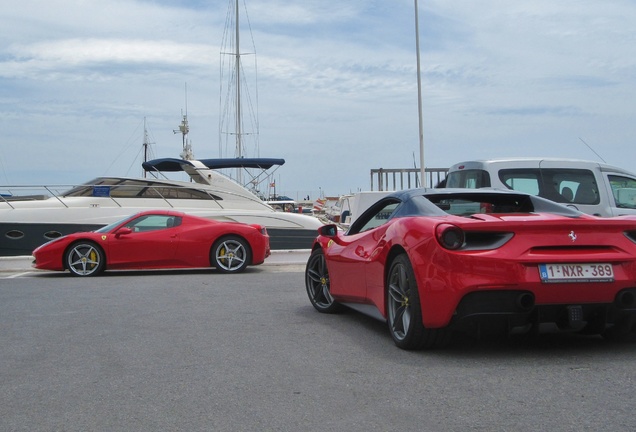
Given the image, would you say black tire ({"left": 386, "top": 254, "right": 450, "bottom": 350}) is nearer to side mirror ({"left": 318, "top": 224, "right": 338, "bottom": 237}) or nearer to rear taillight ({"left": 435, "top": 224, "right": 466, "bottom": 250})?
rear taillight ({"left": 435, "top": 224, "right": 466, "bottom": 250})

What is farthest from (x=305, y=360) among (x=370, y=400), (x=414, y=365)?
(x=370, y=400)

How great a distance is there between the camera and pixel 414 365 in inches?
213

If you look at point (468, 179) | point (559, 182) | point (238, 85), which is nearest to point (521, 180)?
point (559, 182)

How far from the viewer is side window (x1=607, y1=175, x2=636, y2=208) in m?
11.7

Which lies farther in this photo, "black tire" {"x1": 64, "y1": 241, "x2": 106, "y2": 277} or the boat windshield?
the boat windshield

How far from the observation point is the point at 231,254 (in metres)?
14.2

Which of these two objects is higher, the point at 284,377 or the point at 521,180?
the point at 521,180

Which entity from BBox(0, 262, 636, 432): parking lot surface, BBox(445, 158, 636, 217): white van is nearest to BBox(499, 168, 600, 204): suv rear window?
→ BBox(445, 158, 636, 217): white van

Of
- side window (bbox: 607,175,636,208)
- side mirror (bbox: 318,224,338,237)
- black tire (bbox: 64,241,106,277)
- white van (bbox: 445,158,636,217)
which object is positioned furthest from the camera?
black tire (bbox: 64,241,106,277)

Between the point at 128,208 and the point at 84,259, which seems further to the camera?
the point at 128,208

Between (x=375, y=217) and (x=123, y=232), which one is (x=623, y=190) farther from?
(x=123, y=232)

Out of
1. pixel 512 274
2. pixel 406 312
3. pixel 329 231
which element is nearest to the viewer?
pixel 512 274

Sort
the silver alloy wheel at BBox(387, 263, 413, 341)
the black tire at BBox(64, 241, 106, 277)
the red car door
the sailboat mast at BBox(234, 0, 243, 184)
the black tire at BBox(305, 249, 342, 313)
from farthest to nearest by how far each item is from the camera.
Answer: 1. the sailboat mast at BBox(234, 0, 243, 184)
2. the red car door
3. the black tire at BBox(64, 241, 106, 277)
4. the black tire at BBox(305, 249, 342, 313)
5. the silver alloy wheel at BBox(387, 263, 413, 341)

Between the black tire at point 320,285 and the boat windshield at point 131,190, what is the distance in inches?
559
